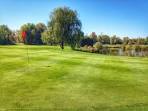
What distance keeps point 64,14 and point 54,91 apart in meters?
58.9

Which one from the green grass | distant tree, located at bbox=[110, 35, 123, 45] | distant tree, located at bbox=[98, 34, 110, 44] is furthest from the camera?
distant tree, located at bbox=[98, 34, 110, 44]

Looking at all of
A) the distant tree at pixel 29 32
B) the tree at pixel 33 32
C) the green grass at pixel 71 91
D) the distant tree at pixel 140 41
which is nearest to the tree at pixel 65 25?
the green grass at pixel 71 91

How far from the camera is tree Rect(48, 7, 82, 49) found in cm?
6886

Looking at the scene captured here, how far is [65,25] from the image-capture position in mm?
69875

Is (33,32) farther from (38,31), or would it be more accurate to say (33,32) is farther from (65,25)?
(65,25)

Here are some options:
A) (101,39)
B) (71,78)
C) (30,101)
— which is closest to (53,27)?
(71,78)

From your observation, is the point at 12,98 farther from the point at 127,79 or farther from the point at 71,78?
the point at 127,79

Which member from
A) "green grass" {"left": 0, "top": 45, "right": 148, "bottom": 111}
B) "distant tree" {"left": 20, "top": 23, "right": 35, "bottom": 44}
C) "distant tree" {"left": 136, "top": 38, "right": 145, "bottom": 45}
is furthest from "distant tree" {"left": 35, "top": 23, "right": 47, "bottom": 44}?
"green grass" {"left": 0, "top": 45, "right": 148, "bottom": 111}

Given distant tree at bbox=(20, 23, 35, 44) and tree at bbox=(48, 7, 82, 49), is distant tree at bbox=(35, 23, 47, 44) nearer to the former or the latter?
distant tree at bbox=(20, 23, 35, 44)

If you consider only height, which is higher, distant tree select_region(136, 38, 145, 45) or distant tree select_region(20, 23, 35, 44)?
distant tree select_region(20, 23, 35, 44)

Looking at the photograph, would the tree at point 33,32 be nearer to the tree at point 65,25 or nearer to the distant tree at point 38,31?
the distant tree at point 38,31

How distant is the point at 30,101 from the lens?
406 inches

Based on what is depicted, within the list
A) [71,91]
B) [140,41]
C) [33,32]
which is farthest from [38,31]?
[71,91]

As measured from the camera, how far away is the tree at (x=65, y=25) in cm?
6886
